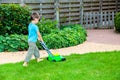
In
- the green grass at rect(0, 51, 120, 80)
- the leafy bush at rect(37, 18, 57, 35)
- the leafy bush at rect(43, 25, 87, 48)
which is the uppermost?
the leafy bush at rect(37, 18, 57, 35)

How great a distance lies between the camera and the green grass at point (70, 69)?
7.85 meters

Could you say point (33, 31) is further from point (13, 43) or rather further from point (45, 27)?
point (45, 27)

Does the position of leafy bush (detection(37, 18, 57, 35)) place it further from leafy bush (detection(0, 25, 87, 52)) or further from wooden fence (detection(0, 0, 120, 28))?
wooden fence (detection(0, 0, 120, 28))

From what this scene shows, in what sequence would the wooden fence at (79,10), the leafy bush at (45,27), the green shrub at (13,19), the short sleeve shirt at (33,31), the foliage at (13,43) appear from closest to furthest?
the short sleeve shirt at (33,31) < the foliage at (13,43) < the green shrub at (13,19) < the leafy bush at (45,27) < the wooden fence at (79,10)

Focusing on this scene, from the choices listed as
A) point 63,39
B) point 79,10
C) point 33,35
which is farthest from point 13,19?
point 79,10

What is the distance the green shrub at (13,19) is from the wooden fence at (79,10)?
1.55 m

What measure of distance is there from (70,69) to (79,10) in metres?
10.6

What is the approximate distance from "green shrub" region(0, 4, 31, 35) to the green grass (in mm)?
3769

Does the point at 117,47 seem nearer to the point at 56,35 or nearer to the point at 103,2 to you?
the point at 56,35

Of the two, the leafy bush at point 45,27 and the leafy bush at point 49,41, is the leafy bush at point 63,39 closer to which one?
the leafy bush at point 49,41

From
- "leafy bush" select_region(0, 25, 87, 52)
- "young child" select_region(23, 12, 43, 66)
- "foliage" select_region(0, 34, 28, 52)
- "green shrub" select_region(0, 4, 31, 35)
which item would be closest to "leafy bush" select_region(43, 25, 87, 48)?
"leafy bush" select_region(0, 25, 87, 52)

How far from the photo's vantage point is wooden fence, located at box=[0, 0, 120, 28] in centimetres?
1590

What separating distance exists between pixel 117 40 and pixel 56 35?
3059 mm

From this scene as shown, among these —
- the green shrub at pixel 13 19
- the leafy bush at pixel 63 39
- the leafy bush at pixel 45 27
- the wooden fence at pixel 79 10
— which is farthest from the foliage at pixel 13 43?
the wooden fence at pixel 79 10
